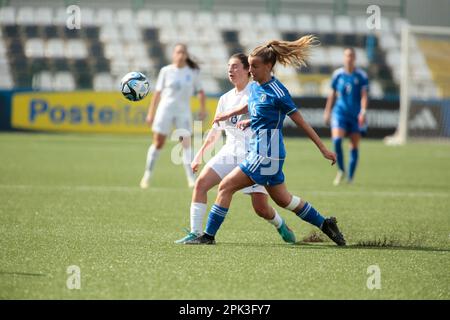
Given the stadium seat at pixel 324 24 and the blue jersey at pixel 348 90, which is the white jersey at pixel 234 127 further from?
the stadium seat at pixel 324 24

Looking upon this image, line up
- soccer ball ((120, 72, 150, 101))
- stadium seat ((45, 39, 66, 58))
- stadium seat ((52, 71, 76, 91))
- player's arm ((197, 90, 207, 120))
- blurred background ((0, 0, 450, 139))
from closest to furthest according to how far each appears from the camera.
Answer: soccer ball ((120, 72, 150, 101)) → player's arm ((197, 90, 207, 120)) → stadium seat ((52, 71, 76, 91)) → blurred background ((0, 0, 450, 139)) → stadium seat ((45, 39, 66, 58))

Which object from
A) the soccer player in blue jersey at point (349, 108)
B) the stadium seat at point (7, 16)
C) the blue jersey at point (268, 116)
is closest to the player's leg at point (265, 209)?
the blue jersey at point (268, 116)

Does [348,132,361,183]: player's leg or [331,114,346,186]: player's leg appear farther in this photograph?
[331,114,346,186]: player's leg

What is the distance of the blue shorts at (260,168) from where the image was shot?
7707 mm

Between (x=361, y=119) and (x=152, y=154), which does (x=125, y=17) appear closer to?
(x=361, y=119)

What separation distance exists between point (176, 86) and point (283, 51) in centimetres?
662

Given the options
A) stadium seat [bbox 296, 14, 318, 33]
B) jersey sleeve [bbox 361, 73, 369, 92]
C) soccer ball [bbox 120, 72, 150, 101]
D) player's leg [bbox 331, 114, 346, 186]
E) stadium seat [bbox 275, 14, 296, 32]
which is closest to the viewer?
soccer ball [bbox 120, 72, 150, 101]

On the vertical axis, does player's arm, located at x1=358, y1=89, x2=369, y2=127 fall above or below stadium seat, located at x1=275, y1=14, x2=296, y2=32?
below

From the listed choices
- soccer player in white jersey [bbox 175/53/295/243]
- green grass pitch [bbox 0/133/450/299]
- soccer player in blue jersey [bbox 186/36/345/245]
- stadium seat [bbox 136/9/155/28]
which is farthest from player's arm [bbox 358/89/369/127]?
stadium seat [bbox 136/9/155/28]

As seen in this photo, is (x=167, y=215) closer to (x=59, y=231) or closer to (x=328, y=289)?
(x=59, y=231)

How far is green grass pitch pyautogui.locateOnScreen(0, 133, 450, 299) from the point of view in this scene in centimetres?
611

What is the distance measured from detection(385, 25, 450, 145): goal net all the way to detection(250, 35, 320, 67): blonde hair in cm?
1819

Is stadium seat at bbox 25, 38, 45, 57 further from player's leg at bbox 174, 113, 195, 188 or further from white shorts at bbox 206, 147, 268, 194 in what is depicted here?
white shorts at bbox 206, 147, 268, 194

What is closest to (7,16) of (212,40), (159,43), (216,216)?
(159,43)
